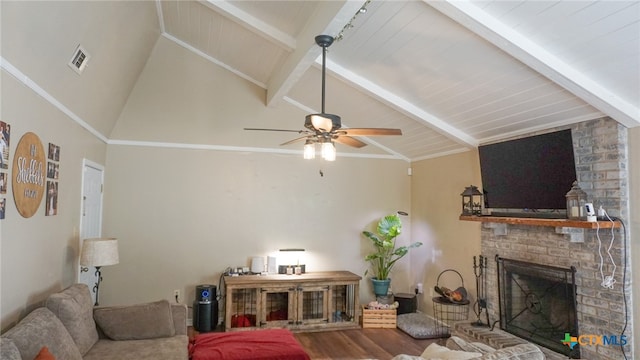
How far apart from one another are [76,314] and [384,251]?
411cm

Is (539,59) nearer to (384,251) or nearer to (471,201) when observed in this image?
(471,201)

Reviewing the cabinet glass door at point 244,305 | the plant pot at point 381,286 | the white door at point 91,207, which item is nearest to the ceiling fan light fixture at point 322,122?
the white door at point 91,207

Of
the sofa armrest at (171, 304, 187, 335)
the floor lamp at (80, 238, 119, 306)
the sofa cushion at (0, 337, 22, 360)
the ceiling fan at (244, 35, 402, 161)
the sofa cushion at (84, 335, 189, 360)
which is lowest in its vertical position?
the sofa cushion at (84, 335, 189, 360)

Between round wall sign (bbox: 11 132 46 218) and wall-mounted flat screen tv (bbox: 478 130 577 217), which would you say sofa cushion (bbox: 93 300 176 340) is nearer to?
round wall sign (bbox: 11 132 46 218)

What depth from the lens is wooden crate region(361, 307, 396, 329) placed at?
5320 millimetres

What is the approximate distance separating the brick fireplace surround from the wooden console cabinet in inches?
101

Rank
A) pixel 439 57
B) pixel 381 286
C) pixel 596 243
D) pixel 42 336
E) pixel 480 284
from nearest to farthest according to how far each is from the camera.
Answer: pixel 42 336
pixel 596 243
pixel 439 57
pixel 480 284
pixel 381 286

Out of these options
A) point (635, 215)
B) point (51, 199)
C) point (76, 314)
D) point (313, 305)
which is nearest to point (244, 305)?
point (313, 305)

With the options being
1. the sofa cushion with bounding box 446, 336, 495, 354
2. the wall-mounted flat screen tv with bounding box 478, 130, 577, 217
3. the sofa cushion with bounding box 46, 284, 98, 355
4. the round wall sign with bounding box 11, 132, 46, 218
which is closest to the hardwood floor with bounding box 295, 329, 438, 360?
the wall-mounted flat screen tv with bounding box 478, 130, 577, 217

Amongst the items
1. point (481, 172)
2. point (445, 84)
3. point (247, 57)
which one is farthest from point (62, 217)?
point (481, 172)

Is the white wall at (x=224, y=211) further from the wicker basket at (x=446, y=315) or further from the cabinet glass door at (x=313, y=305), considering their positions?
the wicker basket at (x=446, y=315)

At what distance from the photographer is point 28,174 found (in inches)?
111

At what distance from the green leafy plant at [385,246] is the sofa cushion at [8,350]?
4.45 m

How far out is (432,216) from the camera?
581cm
